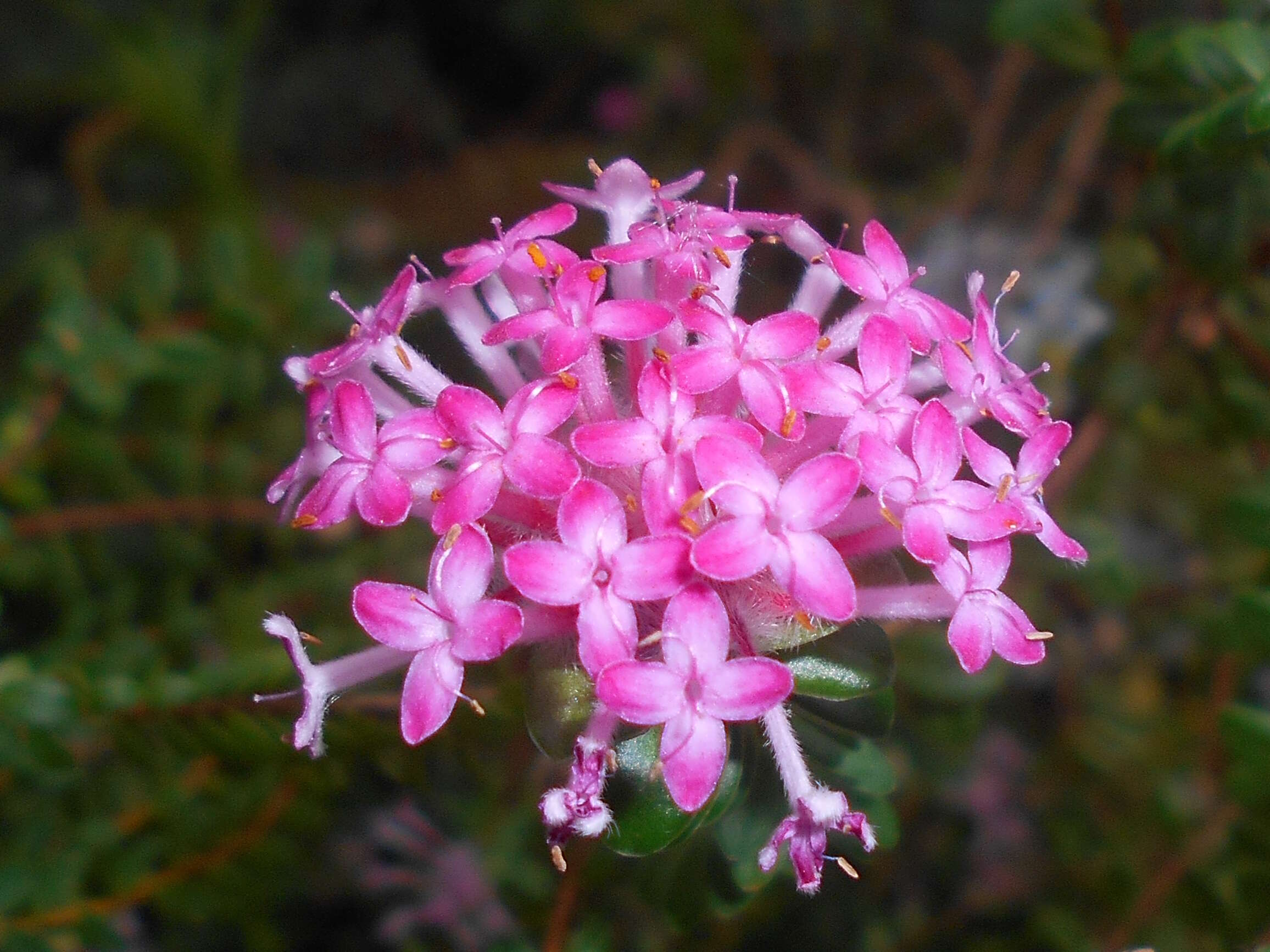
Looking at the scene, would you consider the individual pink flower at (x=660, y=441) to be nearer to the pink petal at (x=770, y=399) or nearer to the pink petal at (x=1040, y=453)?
the pink petal at (x=770, y=399)

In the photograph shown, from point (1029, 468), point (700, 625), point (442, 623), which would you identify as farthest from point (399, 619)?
point (1029, 468)

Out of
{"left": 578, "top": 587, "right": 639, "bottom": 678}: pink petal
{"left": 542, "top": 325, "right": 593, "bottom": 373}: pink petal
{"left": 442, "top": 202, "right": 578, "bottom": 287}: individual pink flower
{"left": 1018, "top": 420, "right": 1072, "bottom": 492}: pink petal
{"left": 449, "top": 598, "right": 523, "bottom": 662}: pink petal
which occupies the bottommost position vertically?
{"left": 449, "top": 598, "right": 523, "bottom": 662}: pink petal

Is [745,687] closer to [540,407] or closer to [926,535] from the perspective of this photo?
[926,535]

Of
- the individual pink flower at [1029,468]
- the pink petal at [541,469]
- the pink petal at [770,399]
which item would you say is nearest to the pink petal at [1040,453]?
the individual pink flower at [1029,468]

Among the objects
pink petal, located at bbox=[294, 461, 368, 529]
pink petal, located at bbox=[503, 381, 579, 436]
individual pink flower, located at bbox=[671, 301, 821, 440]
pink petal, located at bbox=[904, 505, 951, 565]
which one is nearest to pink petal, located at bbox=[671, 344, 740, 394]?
individual pink flower, located at bbox=[671, 301, 821, 440]

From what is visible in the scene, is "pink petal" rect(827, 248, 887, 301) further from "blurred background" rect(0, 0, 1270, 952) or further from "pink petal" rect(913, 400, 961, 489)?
"blurred background" rect(0, 0, 1270, 952)

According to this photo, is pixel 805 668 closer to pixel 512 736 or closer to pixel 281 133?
pixel 512 736

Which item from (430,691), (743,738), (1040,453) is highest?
(1040,453)
